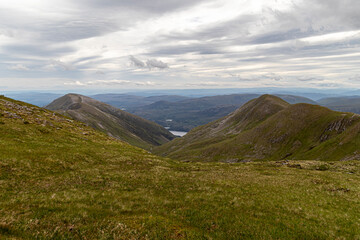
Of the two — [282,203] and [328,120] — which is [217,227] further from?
[328,120]

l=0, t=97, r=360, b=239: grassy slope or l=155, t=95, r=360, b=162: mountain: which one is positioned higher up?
l=0, t=97, r=360, b=239: grassy slope

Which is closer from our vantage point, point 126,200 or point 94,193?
point 126,200

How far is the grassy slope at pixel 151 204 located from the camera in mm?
10930

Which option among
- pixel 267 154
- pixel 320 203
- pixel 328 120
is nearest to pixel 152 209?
→ pixel 320 203

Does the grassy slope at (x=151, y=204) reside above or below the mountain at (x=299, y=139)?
above

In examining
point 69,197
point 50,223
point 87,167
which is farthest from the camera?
point 87,167

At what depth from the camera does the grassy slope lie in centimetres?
1093

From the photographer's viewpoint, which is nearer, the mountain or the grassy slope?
the grassy slope

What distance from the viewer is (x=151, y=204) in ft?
54.0

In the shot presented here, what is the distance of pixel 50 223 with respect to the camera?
10688 millimetres

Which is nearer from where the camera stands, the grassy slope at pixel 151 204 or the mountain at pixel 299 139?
the grassy slope at pixel 151 204

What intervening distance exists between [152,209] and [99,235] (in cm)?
573

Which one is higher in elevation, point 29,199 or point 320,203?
point 29,199

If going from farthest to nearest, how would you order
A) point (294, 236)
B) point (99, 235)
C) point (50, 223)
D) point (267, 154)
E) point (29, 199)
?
1. point (267, 154)
2. point (29, 199)
3. point (294, 236)
4. point (50, 223)
5. point (99, 235)
